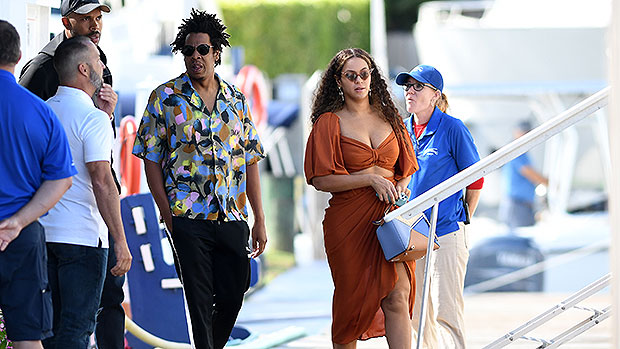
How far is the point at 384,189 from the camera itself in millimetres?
4996

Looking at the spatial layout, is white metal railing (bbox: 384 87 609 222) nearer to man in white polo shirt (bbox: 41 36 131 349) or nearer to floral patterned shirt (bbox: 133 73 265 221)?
floral patterned shirt (bbox: 133 73 265 221)

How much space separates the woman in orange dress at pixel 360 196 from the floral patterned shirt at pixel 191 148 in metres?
0.43

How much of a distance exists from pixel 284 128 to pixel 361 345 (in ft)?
28.6

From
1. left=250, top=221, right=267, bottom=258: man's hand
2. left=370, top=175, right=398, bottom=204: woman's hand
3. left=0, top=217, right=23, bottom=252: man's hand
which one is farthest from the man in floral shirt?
left=0, top=217, right=23, bottom=252: man's hand

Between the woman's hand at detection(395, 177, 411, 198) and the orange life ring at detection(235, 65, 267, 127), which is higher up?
the orange life ring at detection(235, 65, 267, 127)

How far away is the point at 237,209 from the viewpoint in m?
5.11

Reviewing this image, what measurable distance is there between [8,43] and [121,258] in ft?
3.49

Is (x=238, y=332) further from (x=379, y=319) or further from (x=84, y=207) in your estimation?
(x=84, y=207)

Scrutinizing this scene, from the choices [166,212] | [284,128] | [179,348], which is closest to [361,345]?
[179,348]

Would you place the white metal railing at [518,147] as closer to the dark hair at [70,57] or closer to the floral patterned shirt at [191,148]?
the floral patterned shirt at [191,148]

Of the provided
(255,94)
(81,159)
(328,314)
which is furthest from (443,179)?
(255,94)

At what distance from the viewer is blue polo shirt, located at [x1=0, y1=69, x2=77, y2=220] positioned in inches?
154

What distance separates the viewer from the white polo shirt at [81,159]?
4.34 m

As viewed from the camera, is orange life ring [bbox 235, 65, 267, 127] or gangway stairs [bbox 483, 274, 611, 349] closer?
gangway stairs [bbox 483, 274, 611, 349]
